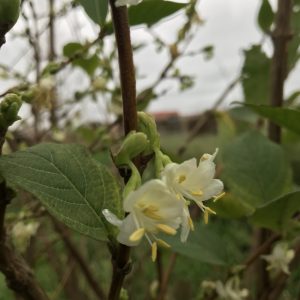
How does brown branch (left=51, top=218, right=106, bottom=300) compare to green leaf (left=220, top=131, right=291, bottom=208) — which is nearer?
green leaf (left=220, top=131, right=291, bottom=208)

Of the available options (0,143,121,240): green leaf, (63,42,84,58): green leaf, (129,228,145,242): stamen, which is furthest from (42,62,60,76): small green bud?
(129,228,145,242): stamen

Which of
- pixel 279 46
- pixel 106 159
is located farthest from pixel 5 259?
pixel 106 159

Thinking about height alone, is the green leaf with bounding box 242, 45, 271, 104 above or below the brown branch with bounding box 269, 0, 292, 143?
below

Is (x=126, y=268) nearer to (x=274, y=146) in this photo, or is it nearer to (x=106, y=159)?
(x=274, y=146)

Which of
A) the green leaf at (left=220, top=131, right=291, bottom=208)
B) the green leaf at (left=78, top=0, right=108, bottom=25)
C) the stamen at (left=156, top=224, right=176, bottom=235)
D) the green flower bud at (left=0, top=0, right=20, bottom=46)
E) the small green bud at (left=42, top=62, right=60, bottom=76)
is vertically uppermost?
the green flower bud at (left=0, top=0, right=20, bottom=46)

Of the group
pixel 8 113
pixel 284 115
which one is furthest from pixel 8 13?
pixel 284 115

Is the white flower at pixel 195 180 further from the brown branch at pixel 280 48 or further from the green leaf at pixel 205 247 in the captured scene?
the brown branch at pixel 280 48

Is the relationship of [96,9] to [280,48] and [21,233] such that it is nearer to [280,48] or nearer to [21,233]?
[280,48]

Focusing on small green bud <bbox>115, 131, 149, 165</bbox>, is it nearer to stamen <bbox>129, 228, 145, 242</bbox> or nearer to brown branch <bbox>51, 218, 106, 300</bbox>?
stamen <bbox>129, 228, 145, 242</bbox>
